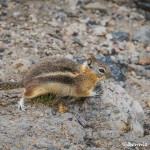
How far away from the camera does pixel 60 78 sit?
18.9ft

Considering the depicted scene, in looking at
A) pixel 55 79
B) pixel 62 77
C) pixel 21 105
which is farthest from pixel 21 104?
pixel 62 77

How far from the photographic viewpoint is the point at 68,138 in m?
5.14

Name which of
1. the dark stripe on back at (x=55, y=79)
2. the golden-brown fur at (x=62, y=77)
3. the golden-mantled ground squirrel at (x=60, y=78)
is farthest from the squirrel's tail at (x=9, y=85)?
the dark stripe on back at (x=55, y=79)

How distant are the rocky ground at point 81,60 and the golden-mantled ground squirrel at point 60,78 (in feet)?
0.97

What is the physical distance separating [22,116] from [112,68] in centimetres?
348

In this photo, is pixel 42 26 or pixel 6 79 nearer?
pixel 6 79

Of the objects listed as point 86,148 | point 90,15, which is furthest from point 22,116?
point 90,15

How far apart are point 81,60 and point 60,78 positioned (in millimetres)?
2237

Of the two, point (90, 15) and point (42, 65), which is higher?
point (42, 65)

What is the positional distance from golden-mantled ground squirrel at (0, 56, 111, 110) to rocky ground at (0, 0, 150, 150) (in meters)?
0.30

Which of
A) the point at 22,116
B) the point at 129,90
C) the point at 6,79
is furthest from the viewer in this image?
the point at 129,90

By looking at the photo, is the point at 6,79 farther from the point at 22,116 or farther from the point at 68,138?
the point at 68,138

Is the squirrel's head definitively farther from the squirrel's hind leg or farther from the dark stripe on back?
the squirrel's hind leg

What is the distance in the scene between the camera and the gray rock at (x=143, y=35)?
9203 millimetres
